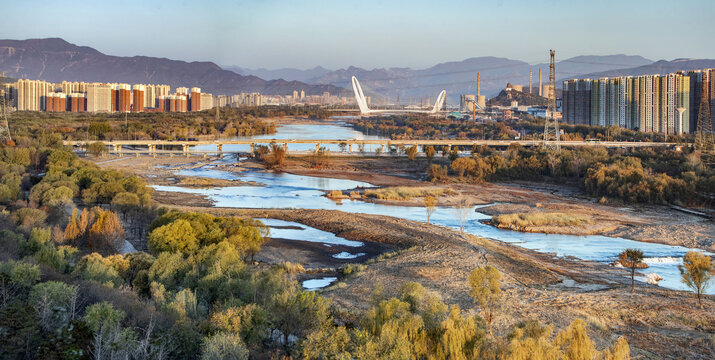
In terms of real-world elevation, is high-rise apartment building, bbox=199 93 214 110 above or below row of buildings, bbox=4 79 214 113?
above

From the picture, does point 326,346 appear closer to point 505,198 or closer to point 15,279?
point 15,279

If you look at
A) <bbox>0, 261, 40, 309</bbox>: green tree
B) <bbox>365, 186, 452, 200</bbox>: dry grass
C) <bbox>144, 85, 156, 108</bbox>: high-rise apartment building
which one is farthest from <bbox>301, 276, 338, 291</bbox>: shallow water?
<bbox>144, 85, 156, 108</bbox>: high-rise apartment building

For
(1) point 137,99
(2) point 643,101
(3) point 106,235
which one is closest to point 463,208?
(3) point 106,235

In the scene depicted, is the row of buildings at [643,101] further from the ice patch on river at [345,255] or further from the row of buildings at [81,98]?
the row of buildings at [81,98]

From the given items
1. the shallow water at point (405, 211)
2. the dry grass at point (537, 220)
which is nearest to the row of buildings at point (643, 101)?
the shallow water at point (405, 211)

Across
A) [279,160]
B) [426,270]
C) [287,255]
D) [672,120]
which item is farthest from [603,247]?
[672,120]

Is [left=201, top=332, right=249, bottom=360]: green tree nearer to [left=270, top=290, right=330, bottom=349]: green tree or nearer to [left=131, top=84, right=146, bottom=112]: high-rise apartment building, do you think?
[left=270, top=290, right=330, bottom=349]: green tree

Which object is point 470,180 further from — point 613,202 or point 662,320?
point 662,320
